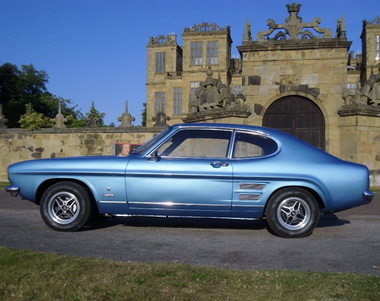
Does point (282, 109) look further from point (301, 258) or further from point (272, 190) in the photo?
point (301, 258)

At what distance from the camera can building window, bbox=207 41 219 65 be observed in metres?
48.9

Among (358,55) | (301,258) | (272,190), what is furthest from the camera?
(358,55)

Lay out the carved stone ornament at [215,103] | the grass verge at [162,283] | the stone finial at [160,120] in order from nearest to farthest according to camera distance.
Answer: the grass verge at [162,283] < the carved stone ornament at [215,103] < the stone finial at [160,120]

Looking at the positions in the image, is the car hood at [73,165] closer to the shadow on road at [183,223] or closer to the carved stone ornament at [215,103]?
the shadow on road at [183,223]

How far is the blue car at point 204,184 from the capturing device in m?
5.75

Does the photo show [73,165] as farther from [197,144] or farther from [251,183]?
[251,183]

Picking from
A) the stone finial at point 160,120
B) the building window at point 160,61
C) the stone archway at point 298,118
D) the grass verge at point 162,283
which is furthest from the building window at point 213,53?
the grass verge at point 162,283

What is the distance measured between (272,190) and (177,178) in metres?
1.20

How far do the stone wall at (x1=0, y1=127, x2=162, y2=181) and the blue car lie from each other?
10.9 meters

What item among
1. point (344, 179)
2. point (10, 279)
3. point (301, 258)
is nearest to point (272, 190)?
point (344, 179)

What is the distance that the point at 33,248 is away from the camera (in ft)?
15.6

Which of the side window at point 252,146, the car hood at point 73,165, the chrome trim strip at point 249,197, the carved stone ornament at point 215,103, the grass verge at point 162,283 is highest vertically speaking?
the carved stone ornament at point 215,103

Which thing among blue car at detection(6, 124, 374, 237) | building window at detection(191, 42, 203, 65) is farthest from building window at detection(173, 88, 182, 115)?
blue car at detection(6, 124, 374, 237)

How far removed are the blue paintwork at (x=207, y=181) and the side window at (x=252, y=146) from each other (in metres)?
0.11
